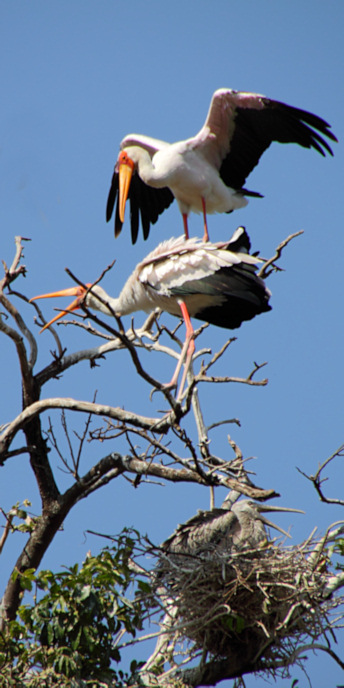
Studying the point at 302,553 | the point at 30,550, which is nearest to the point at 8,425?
the point at 30,550

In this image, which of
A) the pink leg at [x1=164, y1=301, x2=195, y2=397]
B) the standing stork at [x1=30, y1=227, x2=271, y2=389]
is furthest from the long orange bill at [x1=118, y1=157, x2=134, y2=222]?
the pink leg at [x1=164, y1=301, x2=195, y2=397]

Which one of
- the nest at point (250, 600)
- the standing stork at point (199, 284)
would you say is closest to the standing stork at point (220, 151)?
the standing stork at point (199, 284)

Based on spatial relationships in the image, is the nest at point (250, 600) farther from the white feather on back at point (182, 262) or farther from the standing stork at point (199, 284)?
the white feather on back at point (182, 262)

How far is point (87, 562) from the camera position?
5.25 meters

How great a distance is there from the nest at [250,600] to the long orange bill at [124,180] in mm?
4134

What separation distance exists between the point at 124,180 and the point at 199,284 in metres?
2.72

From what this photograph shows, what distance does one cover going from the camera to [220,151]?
8.44 meters

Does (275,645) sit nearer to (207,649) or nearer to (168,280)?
(207,649)

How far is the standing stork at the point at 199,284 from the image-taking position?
20.5 ft

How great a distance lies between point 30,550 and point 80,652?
0.99m

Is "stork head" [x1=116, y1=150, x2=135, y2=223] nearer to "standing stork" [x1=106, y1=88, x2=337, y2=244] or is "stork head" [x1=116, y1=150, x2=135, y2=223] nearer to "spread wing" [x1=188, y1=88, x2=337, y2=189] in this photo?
"standing stork" [x1=106, y1=88, x2=337, y2=244]

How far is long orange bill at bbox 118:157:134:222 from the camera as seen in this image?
866 cm

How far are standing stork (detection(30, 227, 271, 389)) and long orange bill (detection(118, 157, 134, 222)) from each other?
1942 mm

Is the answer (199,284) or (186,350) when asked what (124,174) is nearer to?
(199,284)
